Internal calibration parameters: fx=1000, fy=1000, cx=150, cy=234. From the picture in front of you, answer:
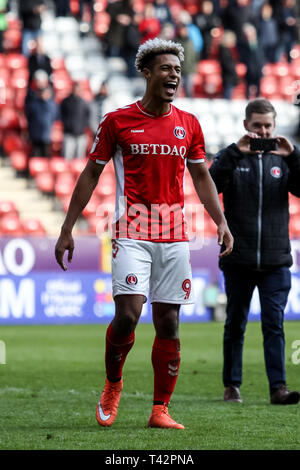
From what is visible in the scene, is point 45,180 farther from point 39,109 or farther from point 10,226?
point 10,226

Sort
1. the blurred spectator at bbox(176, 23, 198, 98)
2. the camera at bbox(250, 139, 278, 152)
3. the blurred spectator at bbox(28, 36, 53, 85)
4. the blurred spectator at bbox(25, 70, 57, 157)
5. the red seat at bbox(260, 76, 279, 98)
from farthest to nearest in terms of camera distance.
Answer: the red seat at bbox(260, 76, 279, 98)
the blurred spectator at bbox(176, 23, 198, 98)
the blurred spectator at bbox(28, 36, 53, 85)
the blurred spectator at bbox(25, 70, 57, 157)
the camera at bbox(250, 139, 278, 152)

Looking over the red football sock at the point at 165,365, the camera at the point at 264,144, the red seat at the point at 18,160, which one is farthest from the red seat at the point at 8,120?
the red football sock at the point at 165,365

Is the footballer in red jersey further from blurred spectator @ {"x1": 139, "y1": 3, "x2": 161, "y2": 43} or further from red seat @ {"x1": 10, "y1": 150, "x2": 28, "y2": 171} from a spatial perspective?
blurred spectator @ {"x1": 139, "y1": 3, "x2": 161, "y2": 43}

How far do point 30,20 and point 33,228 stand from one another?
4758 mm

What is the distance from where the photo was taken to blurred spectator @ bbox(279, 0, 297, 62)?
78.9 feet

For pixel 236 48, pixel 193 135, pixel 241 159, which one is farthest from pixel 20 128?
pixel 193 135

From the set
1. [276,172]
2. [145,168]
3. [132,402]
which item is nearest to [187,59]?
[276,172]

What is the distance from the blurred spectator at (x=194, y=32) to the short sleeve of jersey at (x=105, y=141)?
1704 cm

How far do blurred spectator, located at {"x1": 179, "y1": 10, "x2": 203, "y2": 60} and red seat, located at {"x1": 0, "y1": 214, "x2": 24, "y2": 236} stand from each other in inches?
268

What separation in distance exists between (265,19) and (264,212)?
56.0ft

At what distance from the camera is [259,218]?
7176 millimetres

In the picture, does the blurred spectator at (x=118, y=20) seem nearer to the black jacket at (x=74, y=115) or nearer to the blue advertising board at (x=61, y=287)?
the black jacket at (x=74, y=115)

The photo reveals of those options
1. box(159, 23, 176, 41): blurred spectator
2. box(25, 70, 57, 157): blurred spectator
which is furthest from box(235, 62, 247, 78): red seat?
box(25, 70, 57, 157): blurred spectator

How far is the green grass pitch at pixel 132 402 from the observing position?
16.9 ft
